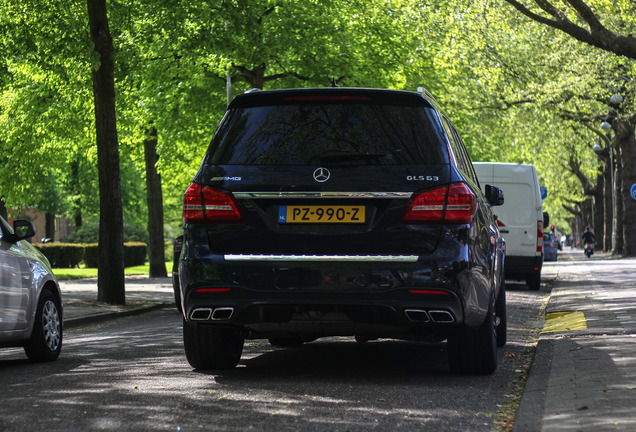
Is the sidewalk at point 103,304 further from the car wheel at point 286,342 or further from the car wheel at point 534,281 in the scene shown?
the car wheel at point 534,281

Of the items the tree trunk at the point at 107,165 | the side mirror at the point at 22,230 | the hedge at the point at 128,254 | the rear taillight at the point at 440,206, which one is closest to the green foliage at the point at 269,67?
the tree trunk at the point at 107,165

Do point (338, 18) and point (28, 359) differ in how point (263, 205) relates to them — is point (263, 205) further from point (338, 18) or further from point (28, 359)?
point (338, 18)

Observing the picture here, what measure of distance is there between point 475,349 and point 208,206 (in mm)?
2212

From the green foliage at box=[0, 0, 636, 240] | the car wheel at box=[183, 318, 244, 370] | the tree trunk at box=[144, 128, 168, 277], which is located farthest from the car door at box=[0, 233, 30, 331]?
the tree trunk at box=[144, 128, 168, 277]

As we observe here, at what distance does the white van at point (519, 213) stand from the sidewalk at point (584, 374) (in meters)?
7.24

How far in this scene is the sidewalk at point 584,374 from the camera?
17.7 feet

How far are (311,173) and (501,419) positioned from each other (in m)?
2.07

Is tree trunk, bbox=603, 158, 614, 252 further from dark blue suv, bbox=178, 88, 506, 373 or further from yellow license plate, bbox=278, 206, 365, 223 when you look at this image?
yellow license plate, bbox=278, 206, 365, 223

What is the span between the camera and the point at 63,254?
140 ft

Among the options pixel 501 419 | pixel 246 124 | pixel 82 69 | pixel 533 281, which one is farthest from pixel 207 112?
pixel 501 419

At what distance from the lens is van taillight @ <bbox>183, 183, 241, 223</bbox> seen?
270 inches

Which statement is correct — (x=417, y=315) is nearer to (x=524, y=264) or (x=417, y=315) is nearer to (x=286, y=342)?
(x=286, y=342)

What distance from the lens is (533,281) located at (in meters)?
21.4

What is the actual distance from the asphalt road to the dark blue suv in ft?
1.48
